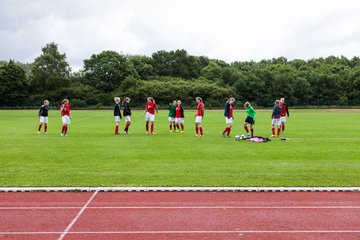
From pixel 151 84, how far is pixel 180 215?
259ft

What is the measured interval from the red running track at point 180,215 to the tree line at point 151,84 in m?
71.0

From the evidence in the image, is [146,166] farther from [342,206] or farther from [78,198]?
[342,206]

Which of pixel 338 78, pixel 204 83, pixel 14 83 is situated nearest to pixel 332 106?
pixel 338 78

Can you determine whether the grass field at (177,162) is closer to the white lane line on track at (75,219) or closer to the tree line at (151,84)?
the white lane line on track at (75,219)

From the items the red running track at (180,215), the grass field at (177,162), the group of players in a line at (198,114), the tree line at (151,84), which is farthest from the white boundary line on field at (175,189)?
the tree line at (151,84)

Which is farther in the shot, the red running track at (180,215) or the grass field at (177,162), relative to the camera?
the grass field at (177,162)

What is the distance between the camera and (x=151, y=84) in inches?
3383

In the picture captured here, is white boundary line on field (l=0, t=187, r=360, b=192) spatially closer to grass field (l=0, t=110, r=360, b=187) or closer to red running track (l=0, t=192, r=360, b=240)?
red running track (l=0, t=192, r=360, b=240)

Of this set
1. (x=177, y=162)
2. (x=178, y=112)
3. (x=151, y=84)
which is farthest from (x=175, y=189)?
(x=151, y=84)

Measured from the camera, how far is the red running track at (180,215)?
269 inches

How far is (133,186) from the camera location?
9.92 meters

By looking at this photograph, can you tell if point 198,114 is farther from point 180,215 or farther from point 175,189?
point 180,215

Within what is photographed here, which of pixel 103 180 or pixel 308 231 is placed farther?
pixel 103 180

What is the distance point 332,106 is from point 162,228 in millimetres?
82227
